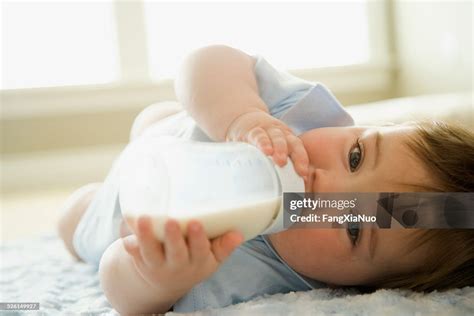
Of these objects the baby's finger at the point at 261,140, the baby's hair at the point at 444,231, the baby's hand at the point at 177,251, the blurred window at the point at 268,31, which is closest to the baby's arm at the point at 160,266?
the baby's hand at the point at 177,251

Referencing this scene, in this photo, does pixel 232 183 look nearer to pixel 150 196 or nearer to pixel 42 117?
pixel 150 196

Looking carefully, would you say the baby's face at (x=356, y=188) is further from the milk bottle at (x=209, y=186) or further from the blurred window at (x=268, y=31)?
the blurred window at (x=268, y=31)

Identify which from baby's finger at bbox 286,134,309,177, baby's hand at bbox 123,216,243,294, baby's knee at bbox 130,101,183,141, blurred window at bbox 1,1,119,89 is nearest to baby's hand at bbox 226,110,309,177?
baby's finger at bbox 286,134,309,177

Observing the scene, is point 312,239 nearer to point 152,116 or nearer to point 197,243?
point 197,243

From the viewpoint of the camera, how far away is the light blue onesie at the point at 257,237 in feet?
2.33

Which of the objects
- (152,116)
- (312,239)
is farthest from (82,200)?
(312,239)

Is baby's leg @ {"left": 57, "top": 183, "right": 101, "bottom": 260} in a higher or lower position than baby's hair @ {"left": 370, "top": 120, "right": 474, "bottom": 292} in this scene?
lower

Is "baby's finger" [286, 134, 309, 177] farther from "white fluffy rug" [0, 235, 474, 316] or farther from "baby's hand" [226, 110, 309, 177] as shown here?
"white fluffy rug" [0, 235, 474, 316]

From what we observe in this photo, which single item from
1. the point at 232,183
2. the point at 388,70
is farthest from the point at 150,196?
the point at 388,70

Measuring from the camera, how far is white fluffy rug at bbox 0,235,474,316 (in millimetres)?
620

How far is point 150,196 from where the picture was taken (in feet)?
1.77

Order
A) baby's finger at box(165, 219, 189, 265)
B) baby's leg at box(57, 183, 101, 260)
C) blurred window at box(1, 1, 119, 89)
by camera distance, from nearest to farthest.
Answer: baby's finger at box(165, 219, 189, 265)
baby's leg at box(57, 183, 101, 260)
blurred window at box(1, 1, 119, 89)

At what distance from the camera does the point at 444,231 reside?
2.18 feet

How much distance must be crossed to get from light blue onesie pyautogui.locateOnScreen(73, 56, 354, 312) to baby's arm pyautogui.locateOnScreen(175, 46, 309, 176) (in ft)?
0.11
